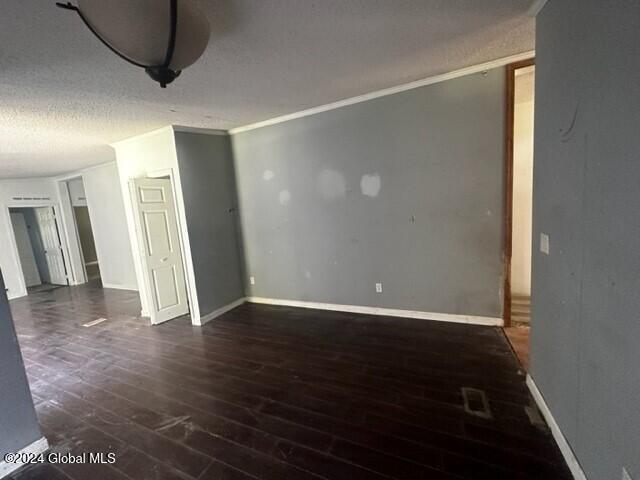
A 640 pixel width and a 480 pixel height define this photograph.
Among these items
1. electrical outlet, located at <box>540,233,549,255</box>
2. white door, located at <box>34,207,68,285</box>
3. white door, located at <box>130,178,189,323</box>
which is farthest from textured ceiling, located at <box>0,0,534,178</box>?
white door, located at <box>34,207,68,285</box>

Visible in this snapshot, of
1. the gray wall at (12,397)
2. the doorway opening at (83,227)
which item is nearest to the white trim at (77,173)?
the doorway opening at (83,227)

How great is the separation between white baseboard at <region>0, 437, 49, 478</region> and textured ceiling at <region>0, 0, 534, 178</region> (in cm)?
248

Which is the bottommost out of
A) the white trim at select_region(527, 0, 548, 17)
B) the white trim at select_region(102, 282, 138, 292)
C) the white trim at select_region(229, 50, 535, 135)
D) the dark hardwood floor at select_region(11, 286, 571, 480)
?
the dark hardwood floor at select_region(11, 286, 571, 480)

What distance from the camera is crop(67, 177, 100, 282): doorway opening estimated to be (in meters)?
7.12

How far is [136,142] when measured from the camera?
158 inches

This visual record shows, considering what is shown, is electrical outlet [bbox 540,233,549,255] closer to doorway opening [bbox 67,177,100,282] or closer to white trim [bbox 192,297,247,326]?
white trim [bbox 192,297,247,326]

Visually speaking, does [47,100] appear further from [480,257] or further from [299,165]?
[480,257]

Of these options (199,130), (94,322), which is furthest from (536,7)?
(94,322)

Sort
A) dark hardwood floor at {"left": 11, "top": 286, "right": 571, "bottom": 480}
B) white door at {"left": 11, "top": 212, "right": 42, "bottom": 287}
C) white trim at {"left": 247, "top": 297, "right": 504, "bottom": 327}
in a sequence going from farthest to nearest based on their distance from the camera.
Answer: white door at {"left": 11, "top": 212, "right": 42, "bottom": 287}, white trim at {"left": 247, "top": 297, "right": 504, "bottom": 327}, dark hardwood floor at {"left": 11, "top": 286, "right": 571, "bottom": 480}

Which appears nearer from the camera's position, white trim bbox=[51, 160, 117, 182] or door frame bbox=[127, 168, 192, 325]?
door frame bbox=[127, 168, 192, 325]

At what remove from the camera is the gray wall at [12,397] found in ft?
5.77

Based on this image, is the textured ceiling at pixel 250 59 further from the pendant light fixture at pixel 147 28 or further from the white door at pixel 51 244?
the white door at pixel 51 244

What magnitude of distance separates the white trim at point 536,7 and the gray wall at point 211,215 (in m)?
3.70

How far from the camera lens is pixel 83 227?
8320mm
